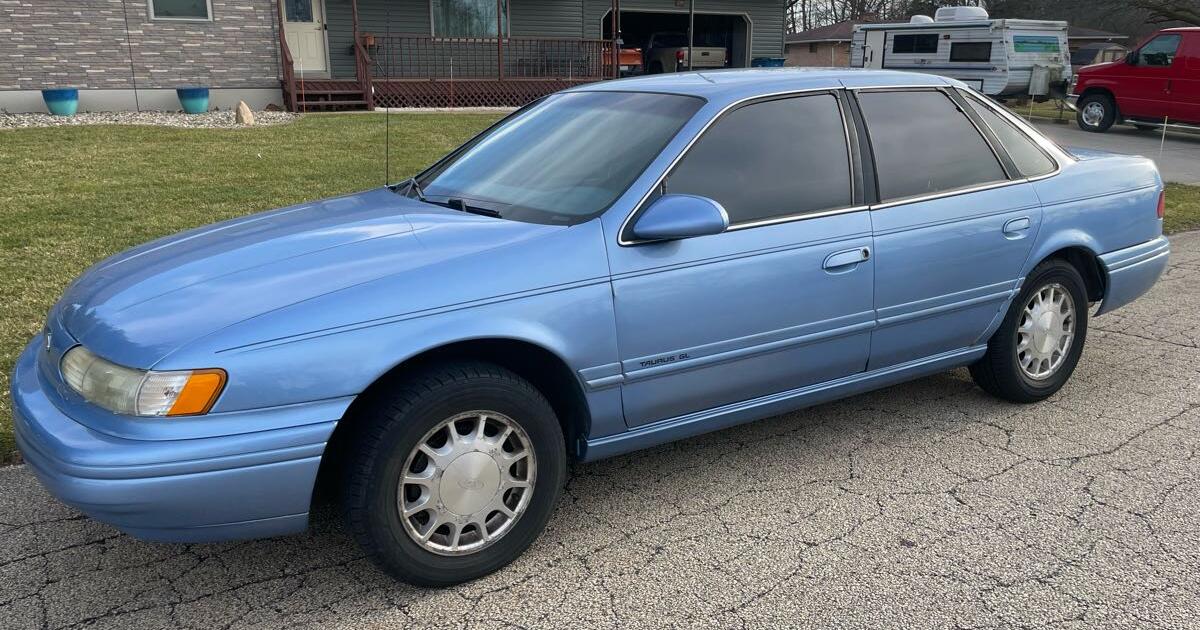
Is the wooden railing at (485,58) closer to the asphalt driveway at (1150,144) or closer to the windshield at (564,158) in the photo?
the asphalt driveway at (1150,144)

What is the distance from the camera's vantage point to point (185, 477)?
95.1 inches

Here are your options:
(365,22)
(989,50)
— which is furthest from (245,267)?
(989,50)

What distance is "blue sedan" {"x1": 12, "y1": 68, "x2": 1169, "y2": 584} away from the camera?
2514mm

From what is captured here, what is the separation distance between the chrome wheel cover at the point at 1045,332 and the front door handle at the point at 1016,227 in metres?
0.34

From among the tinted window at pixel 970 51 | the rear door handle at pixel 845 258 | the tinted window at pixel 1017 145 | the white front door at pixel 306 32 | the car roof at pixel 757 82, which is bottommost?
the rear door handle at pixel 845 258

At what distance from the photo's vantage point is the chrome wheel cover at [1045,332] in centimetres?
428

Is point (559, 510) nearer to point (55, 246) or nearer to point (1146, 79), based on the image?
point (55, 246)

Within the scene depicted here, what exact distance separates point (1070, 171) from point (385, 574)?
3647mm

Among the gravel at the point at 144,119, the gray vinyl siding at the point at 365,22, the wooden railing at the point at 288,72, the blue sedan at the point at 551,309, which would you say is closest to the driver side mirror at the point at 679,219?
the blue sedan at the point at 551,309

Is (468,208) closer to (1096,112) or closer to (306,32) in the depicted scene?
(306,32)

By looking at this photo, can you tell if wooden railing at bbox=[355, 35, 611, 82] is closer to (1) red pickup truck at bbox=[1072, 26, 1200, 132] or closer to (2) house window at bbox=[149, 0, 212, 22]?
(2) house window at bbox=[149, 0, 212, 22]

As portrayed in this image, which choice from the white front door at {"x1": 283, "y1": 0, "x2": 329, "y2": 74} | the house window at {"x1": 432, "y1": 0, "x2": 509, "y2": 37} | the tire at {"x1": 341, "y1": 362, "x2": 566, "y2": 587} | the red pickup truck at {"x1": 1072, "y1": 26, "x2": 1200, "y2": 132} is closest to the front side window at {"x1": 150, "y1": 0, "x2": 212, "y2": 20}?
the white front door at {"x1": 283, "y1": 0, "x2": 329, "y2": 74}

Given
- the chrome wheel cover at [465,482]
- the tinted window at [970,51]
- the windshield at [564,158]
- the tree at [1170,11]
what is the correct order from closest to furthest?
the chrome wheel cover at [465,482], the windshield at [564,158], the tinted window at [970,51], the tree at [1170,11]

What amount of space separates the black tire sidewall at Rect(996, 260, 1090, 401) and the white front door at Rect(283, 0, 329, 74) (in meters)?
16.9
